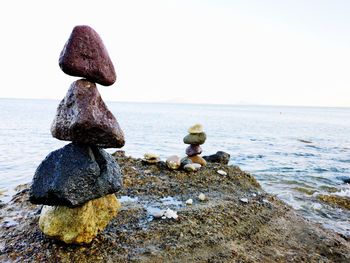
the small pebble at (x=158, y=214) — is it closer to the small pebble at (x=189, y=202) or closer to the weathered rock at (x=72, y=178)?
the small pebble at (x=189, y=202)

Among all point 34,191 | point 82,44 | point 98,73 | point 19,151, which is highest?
point 82,44

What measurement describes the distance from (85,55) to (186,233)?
13.6 feet

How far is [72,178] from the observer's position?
5336mm

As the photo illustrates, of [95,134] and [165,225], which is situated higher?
[95,134]

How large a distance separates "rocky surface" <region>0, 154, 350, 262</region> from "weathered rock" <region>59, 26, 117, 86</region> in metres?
3.22

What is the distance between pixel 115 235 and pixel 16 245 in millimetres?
1847

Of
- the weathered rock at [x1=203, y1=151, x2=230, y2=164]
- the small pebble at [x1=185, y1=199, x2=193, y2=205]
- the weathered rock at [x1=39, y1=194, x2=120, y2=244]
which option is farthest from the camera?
the weathered rock at [x1=203, y1=151, x2=230, y2=164]

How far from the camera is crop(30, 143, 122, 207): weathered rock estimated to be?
5254 millimetres

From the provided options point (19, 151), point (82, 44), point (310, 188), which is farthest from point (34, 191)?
point (19, 151)

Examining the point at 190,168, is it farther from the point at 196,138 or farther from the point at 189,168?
the point at 196,138

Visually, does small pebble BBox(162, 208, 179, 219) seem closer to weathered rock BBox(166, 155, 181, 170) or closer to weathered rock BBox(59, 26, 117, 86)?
weathered rock BBox(59, 26, 117, 86)

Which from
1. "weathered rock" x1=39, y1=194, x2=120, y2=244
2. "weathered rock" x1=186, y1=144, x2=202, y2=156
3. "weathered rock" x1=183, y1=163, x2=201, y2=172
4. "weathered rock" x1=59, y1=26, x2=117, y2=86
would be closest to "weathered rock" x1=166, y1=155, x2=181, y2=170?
"weathered rock" x1=183, y1=163, x2=201, y2=172

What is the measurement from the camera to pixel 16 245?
18.6ft

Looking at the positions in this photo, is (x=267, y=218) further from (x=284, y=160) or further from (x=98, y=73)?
(x=284, y=160)
